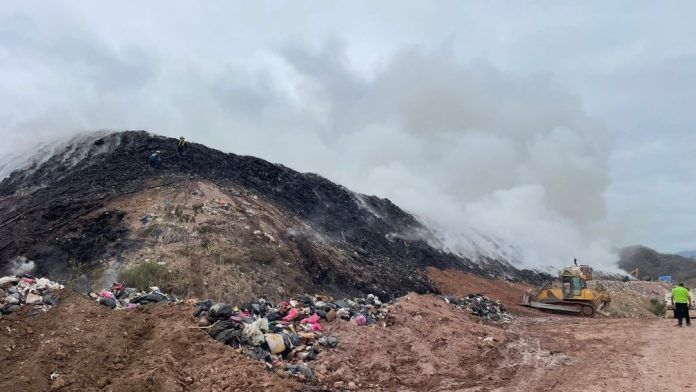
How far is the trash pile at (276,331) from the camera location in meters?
8.16

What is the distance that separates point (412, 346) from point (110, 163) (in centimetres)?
2022

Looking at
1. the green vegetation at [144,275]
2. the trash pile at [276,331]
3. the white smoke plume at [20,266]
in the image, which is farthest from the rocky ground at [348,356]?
the white smoke plume at [20,266]

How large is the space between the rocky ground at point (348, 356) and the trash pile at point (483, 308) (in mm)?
4187

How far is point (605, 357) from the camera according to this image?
9797mm

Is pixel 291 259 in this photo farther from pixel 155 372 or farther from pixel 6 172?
pixel 6 172

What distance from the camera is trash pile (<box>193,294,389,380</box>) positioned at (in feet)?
26.8

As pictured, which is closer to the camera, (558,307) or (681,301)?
(681,301)

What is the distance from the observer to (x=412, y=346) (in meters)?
10.1

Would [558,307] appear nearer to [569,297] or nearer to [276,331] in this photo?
[569,297]

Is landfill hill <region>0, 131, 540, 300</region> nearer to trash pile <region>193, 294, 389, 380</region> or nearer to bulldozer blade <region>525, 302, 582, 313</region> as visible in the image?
trash pile <region>193, 294, 389, 380</region>

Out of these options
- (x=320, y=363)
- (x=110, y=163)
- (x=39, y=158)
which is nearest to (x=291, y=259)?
(x=320, y=363)

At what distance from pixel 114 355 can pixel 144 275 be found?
21.5 ft

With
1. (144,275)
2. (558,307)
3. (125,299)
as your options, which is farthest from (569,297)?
(125,299)

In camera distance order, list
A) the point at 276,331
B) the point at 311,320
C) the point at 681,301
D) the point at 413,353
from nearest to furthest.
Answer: the point at 276,331 < the point at 413,353 < the point at 311,320 < the point at 681,301
